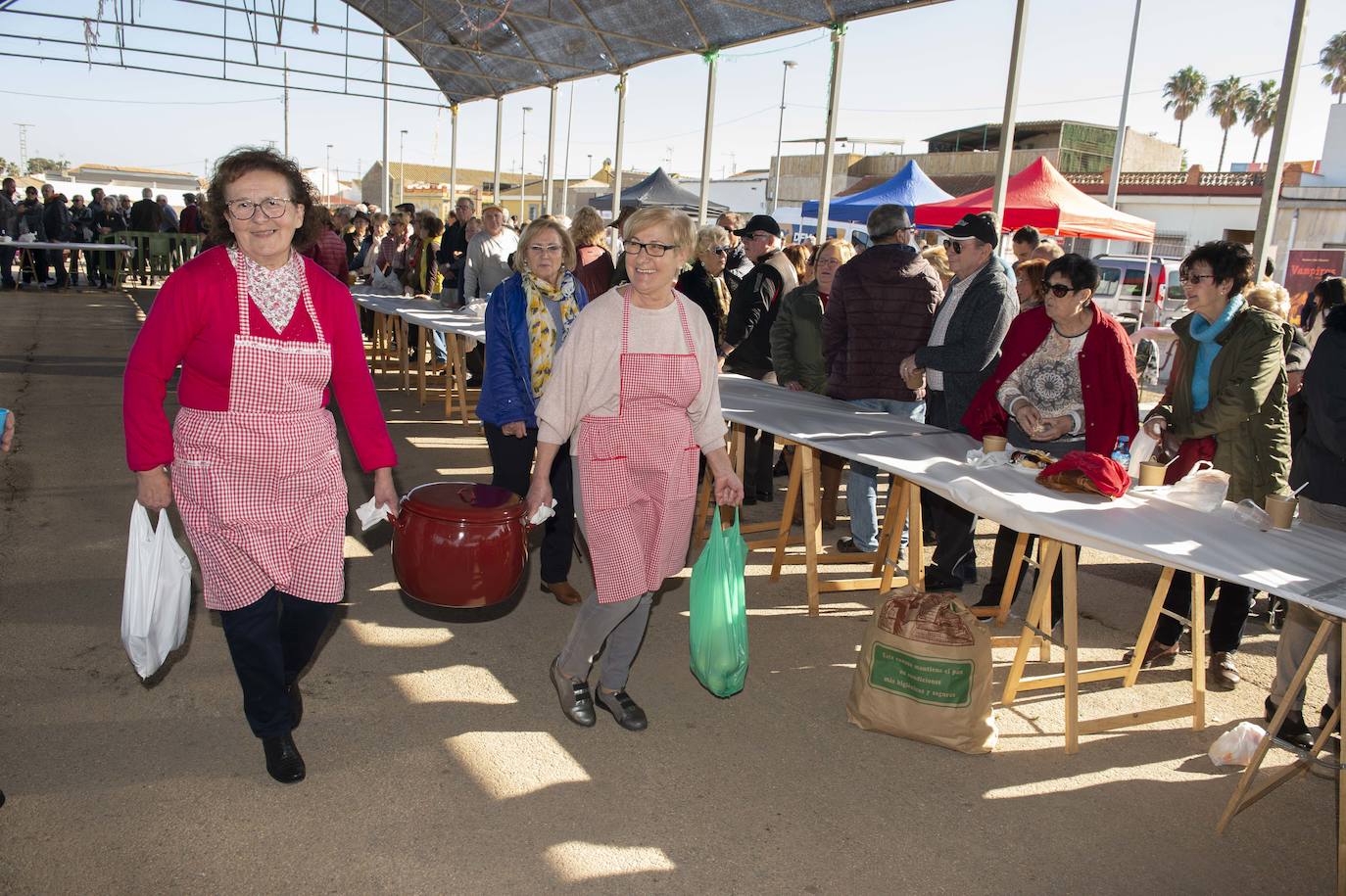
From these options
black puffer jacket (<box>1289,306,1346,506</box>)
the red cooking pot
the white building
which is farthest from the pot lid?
the white building

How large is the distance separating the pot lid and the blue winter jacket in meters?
0.94

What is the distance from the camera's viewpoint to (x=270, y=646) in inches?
102

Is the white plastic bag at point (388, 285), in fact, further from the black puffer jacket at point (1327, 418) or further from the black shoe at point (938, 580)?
the black puffer jacket at point (1327, 418)

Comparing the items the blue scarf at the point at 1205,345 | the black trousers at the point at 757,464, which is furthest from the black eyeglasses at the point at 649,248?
the black trousers at the point at 757,464

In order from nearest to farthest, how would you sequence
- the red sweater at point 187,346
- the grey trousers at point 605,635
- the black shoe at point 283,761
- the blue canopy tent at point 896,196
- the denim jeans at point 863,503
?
the red sweater at point 187,346
the black shoe at point 283,761
the grey trousers at point 605,635
the denim jeans at point 863,503
the blue canopy tent at point 896,196

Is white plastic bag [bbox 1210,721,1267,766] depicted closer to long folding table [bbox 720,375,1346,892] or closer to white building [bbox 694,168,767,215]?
long folding table [bbox 720,375,1346,892]

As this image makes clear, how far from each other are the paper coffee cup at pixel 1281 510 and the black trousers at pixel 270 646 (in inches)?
115

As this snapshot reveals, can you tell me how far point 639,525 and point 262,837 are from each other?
131 centimetres

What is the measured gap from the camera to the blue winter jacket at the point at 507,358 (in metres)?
3.90

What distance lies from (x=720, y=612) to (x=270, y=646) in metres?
1.37

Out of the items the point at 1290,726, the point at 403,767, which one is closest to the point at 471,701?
the point at 403,767

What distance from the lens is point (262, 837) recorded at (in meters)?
2.47

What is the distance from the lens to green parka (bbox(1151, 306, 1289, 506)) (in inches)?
143

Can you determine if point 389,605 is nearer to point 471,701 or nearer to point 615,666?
point 471,701
